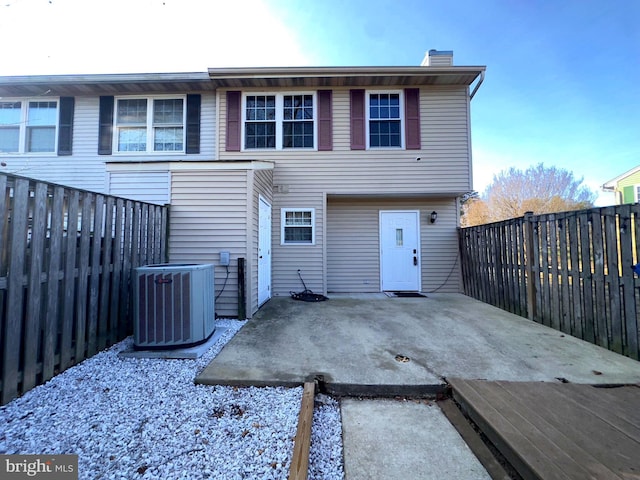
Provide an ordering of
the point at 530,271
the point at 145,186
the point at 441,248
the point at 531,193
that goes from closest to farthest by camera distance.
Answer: the point at 530,271 → the point at 145,186 → the point at 441,248 → the point at 531,193

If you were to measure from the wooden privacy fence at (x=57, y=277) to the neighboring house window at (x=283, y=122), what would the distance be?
368cm

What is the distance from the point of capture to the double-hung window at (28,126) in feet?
20.5

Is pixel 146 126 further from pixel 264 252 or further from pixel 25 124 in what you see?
pixel 264 252

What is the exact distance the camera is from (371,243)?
6.74 m

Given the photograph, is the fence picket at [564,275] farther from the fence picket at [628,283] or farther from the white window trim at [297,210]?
the white window trim at [297,210]

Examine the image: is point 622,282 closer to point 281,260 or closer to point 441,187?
point 441,187

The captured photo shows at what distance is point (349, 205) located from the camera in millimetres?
6828

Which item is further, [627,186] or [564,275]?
[627,186]

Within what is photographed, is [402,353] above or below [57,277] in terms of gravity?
below

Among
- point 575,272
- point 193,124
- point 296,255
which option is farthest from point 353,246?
point 193,124

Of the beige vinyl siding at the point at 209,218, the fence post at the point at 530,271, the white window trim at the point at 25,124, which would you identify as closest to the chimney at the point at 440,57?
the fence post at the point at 530,271

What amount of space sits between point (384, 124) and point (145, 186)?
17.5 feet

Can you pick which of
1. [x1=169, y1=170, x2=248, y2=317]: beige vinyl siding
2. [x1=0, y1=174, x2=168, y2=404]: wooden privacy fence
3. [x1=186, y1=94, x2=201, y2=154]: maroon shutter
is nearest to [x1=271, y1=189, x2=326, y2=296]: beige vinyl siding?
[x1=169, y1=170, x2=248, y2=317]: beige vinyl siding

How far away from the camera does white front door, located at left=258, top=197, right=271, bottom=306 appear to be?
511 centimetres
